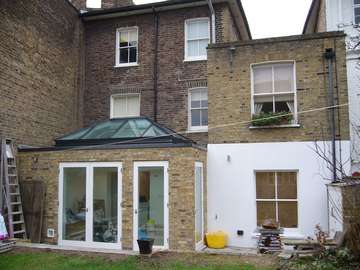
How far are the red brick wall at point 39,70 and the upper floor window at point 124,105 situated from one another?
4.86 ft

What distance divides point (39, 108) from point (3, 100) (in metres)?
1.89

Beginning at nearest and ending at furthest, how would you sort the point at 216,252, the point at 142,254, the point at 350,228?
the point at 350,228
the point at 142,254
the point at 216,252

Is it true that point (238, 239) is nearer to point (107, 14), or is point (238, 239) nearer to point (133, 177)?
point (133, 177)

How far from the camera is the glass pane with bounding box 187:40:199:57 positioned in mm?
15953

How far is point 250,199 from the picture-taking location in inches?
462

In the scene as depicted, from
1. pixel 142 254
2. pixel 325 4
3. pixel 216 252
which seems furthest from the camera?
pixel 325 4

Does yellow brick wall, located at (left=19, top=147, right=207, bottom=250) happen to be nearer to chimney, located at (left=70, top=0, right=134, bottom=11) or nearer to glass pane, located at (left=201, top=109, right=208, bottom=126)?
glass pane, located at (left=201, top=109, right=208, bottom=126)

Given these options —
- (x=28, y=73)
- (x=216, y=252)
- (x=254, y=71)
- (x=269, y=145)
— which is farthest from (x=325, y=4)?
(x=28, y=73)

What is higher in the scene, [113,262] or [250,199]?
[250,199]

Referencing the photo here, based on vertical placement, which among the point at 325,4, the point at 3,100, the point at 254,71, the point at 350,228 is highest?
the point at 325,4

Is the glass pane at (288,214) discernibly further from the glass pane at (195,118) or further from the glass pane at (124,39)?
the glass pane at (124,39)

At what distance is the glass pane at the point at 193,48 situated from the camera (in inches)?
628

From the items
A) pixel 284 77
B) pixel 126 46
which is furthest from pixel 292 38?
pixel 126 46

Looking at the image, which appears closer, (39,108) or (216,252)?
(216,252)
